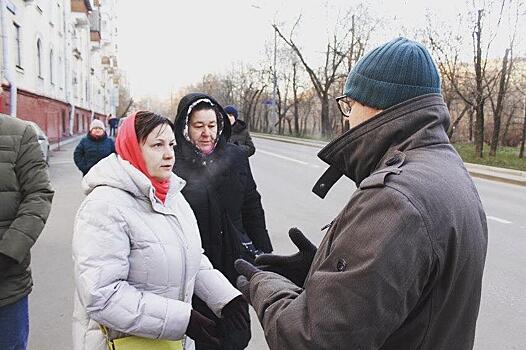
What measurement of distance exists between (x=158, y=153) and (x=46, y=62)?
19.9 meters

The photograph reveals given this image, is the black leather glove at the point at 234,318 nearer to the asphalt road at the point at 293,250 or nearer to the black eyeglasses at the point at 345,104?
the black eyeglasses at the point at 345,104

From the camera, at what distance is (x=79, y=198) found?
9.34 meters

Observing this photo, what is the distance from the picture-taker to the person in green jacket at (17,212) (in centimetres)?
227

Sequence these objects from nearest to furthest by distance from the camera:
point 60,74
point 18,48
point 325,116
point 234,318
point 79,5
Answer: point 234,318, point 18,48, point 60,74, point 79,5, point 325,116

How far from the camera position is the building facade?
44.4ft

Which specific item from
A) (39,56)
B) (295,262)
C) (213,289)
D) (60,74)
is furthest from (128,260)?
(60,74)

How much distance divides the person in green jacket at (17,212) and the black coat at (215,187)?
77 centimetres

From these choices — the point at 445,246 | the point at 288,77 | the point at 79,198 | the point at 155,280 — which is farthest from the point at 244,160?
the point at 288,77

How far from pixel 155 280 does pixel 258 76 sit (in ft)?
171

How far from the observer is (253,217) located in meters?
3.33

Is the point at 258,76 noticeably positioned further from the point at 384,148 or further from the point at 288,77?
the point at 384,148

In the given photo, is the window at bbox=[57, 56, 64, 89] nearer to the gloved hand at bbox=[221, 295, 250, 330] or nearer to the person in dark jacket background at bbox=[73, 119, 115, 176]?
the person in dark jacket background at bbox=[73, 119, 115, 176]

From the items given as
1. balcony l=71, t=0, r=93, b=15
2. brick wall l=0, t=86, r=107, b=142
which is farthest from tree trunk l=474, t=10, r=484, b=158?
balcony l=71, t=0, r=93, b=15

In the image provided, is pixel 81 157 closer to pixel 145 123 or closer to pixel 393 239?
pixel 145 123
